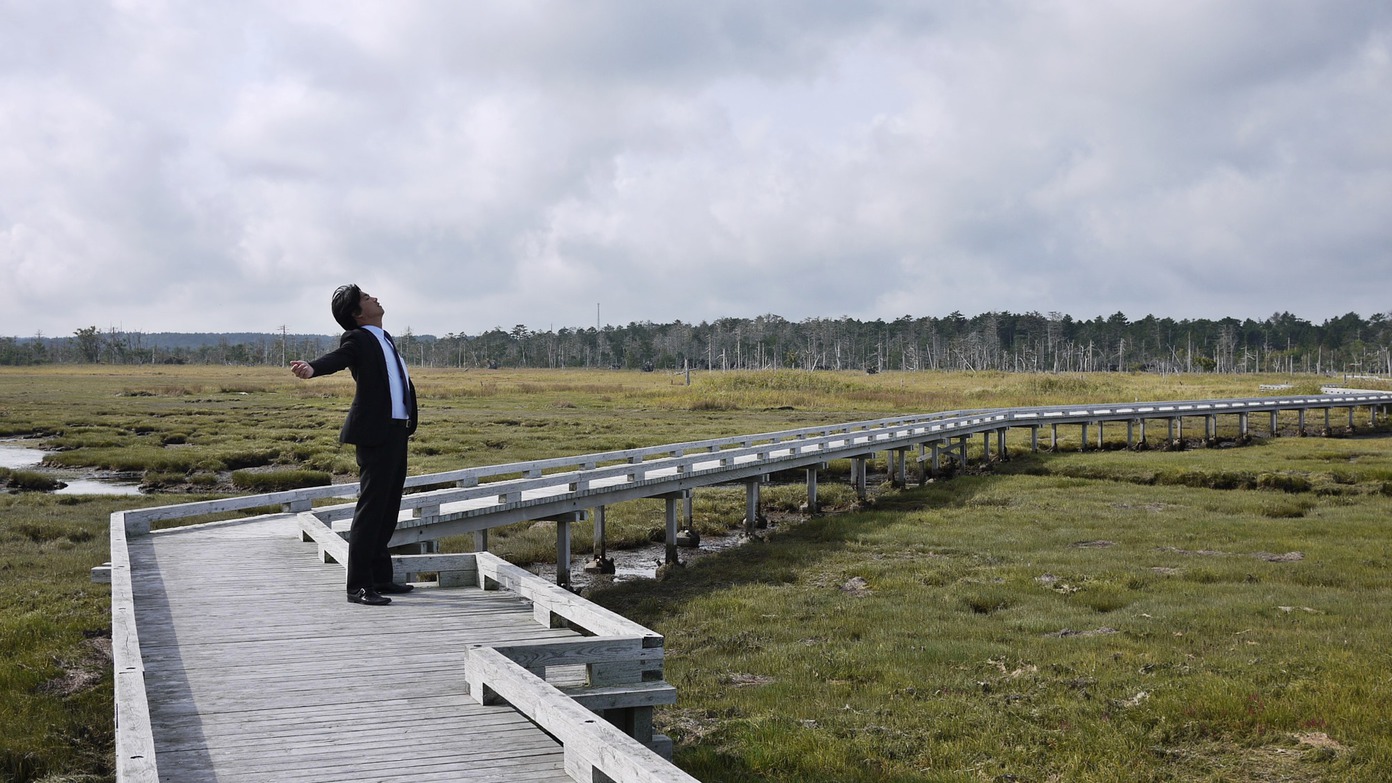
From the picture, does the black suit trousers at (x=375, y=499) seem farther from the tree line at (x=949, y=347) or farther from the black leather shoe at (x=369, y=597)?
the tree line at (x=949, y=347)

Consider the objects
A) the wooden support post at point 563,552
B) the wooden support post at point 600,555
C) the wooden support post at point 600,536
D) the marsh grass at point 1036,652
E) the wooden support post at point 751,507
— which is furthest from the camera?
the wooden support post at point 751,507

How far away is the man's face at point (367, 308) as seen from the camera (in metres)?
7.74

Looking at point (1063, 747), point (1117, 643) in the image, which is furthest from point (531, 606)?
point (1117, 643)

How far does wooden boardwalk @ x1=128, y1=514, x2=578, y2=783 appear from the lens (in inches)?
187

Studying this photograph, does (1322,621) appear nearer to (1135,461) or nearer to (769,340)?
(1135,461)

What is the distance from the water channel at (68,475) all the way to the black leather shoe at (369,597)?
21070 millimetres

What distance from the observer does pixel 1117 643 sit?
1127 centimetres

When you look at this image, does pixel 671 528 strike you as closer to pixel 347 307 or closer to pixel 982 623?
pixel 982 623

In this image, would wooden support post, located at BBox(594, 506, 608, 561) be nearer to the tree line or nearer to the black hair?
the black hair

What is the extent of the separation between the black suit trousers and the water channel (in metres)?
21.1

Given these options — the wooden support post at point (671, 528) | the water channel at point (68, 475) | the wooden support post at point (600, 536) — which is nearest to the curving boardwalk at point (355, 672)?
the wooden support post at point (600, 536)

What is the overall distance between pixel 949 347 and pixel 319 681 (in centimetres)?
16823

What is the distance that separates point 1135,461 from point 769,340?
147m

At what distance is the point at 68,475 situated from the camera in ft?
98.4
